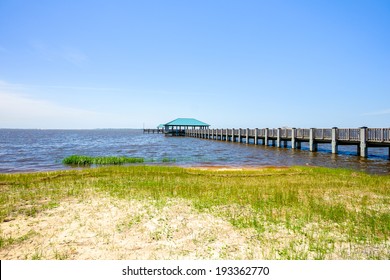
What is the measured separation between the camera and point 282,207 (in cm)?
796

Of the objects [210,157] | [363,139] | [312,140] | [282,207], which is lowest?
[210,157]

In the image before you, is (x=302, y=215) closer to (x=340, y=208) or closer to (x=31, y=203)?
(x=340, y=208)

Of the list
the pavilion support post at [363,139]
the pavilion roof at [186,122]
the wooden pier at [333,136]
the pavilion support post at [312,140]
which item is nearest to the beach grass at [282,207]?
the wooden pier at [333,136]

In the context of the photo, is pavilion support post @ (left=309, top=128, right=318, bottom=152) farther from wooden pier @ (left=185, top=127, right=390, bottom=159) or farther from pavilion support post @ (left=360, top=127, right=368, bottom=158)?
pavilion support post @ (left=360, top=127, right=368, bottom=158)

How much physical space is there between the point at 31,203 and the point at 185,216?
533 cm

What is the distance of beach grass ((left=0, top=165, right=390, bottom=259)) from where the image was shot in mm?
5297

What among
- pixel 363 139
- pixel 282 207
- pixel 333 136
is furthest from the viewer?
pixel 333 136

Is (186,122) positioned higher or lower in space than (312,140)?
higher

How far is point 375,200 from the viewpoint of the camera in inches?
352

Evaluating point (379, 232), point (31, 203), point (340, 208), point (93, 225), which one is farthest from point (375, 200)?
point (31, 203)

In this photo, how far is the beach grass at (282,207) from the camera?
5297mm

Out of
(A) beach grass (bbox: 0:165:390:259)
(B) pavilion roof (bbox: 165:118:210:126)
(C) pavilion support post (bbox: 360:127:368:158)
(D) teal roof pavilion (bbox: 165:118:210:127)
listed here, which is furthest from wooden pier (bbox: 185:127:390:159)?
(B) pavilion roof (bbox: 165:118:210:126)

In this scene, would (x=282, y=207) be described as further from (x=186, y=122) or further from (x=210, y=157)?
(x=186, y=122)

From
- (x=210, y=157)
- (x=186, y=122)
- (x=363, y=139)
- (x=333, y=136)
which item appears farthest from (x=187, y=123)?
(x=363, y=139)
